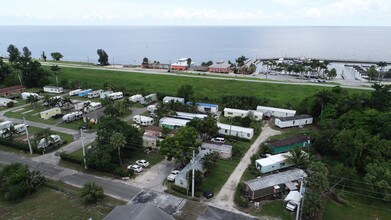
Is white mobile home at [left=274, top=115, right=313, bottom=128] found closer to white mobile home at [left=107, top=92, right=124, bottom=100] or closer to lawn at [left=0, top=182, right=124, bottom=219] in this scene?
lawn at [left=0, top=182, right=124, bottom=219]

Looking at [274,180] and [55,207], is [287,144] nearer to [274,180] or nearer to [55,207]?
[274,180]

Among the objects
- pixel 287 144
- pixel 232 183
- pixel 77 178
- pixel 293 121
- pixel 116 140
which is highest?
pixel 116 140

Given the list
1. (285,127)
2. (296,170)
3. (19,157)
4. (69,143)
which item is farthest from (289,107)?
(19,157)

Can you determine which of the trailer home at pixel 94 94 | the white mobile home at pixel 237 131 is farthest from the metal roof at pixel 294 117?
the trailer home at pixel 94 94

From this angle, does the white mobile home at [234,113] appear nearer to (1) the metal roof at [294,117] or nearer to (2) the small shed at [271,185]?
(1) the metal roof at [294,117]

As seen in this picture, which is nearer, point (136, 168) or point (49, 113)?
point (136, 168)

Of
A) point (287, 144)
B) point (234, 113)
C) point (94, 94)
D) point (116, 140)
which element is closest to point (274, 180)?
point (287, 144)
